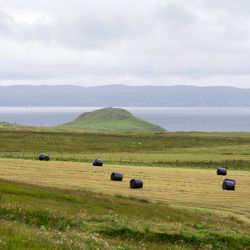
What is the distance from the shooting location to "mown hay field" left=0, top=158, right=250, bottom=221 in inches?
1166

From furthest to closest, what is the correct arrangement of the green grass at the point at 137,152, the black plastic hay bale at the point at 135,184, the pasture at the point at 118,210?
the green grass at the point at 137,152 → the black plastic hay bale at the point at 135,184 → the pasture at the point at 118,210

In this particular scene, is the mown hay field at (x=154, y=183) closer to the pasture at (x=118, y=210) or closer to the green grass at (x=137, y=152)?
the pasture at (x=118, y=210)

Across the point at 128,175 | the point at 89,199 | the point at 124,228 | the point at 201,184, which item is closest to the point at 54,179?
the point at 128,175

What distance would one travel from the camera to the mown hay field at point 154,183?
2962cm

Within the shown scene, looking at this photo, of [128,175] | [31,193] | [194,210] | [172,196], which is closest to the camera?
[31,193]

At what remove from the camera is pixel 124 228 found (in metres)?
15.7

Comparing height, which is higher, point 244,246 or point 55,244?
point 55,244

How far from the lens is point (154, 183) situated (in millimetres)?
36844

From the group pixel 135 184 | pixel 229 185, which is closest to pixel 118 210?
pixel 135 184

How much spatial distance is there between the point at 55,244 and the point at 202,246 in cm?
734

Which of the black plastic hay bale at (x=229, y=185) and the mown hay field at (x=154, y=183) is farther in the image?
the black plastic hay bale at (x=229, y=185)

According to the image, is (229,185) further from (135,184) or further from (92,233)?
(92,233)

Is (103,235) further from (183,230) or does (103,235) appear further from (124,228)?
(183,230)

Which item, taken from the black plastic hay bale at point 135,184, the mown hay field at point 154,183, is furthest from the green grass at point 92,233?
the black plastic hay bale at point 135,184
